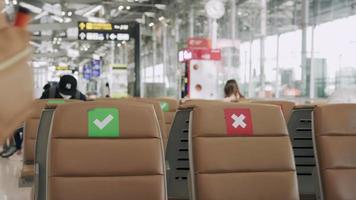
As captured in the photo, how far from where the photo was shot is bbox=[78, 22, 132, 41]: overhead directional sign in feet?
40.4

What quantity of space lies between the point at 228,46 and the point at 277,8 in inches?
90.2

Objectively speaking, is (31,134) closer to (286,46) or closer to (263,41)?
(286,46)

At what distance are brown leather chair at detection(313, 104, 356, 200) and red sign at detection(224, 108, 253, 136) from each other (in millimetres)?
402

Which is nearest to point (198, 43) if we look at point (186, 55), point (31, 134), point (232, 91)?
point (186, 55)

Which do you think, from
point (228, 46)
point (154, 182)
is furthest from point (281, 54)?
point (154, 182)

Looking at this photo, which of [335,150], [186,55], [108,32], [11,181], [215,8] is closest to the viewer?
[335,150]

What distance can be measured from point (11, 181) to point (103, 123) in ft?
13.9

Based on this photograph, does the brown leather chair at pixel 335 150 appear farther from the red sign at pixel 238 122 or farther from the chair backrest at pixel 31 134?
the chair backrest at pixel 31 134

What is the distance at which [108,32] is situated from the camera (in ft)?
40.9

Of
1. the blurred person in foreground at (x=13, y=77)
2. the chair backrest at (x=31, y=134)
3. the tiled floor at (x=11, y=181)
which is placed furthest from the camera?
the tiled floor at (x=11, y=181)

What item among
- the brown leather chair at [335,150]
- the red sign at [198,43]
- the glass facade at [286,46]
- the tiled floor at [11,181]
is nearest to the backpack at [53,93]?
the tiled floor at [11,181]

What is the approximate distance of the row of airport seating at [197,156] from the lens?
2.02m

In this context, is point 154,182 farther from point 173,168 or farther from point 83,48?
point 83,48

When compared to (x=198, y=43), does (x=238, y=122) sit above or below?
below
